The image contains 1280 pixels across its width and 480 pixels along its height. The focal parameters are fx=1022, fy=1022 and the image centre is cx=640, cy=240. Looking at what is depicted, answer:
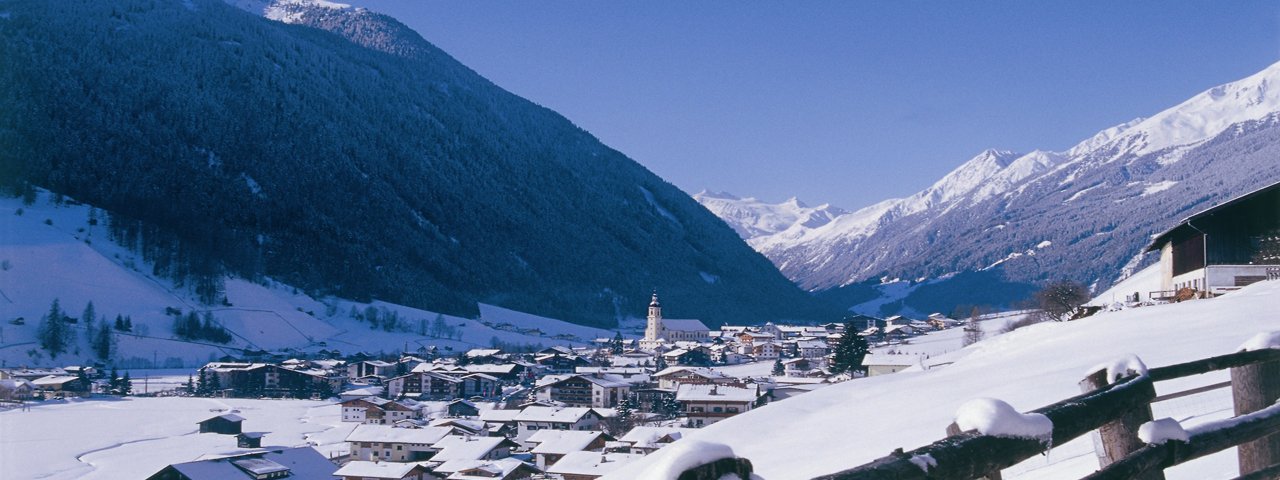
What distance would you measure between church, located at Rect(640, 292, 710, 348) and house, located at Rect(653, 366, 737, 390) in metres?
51.9

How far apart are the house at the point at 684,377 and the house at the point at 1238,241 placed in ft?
121

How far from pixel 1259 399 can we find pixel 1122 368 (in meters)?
1.03

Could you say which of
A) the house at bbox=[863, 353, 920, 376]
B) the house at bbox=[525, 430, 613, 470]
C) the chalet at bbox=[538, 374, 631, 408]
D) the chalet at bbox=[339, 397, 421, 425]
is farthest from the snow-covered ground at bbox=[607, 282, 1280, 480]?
the chalet at bbox=[538, 374, 631, 408]

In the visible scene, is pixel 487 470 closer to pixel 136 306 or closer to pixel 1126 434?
pixel 1126 434

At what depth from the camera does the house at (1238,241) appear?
24750 mm

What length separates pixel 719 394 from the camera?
164 feet

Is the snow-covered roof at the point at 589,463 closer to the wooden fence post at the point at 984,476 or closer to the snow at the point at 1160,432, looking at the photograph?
the snow at the point at 1160,432

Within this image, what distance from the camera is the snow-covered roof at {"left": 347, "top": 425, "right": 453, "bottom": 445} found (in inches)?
1629

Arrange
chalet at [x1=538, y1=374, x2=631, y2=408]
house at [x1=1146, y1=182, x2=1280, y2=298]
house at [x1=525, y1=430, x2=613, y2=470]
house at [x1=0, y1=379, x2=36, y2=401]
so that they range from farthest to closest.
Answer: chalet at [x1=538, y1=374, x2=631, y2=408] → house at [x1=0, y1=379, x2=36, y2=401] → house at [x1=525, y1=430, x2=613, y2=470] → house at [x1=1146, y1=182, x2=1280, y2=298]

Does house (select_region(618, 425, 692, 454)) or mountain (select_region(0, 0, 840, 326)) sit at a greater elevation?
mountain (select_region(0, 0, 840, 326))

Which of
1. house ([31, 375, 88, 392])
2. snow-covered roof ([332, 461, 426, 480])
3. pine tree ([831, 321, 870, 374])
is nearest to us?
snow-covered roof ([332, 461, 426, 480])

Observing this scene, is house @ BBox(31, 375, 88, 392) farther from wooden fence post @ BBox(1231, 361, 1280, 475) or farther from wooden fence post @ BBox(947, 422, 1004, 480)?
wooden fence post @ BBox(947, 422, 1004, 480)

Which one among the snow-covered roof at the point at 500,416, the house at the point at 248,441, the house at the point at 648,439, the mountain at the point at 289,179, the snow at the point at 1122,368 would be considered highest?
the mountain at the point at 289,179

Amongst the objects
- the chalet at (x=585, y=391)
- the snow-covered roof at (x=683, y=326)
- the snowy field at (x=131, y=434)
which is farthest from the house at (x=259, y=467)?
the snow-covered roof at (x=683, y=326)
